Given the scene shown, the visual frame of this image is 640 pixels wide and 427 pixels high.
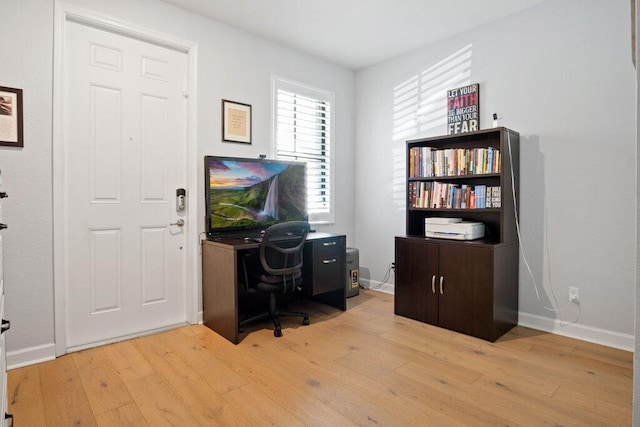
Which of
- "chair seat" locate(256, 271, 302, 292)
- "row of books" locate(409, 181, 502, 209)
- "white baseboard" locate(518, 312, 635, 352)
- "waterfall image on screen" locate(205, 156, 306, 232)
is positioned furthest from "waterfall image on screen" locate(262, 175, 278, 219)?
"white baseboard" locate(518, 312, 635, 352)

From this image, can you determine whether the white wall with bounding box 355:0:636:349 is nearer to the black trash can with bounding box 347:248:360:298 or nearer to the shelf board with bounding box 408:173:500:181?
the shelf board with bounding box 408:173:500:181

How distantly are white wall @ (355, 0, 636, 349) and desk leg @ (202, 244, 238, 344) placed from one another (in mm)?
2418

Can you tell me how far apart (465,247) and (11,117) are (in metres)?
3.29

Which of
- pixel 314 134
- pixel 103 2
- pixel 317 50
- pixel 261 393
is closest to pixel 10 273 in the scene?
pixel 261 393

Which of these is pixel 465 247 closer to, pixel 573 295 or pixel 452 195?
pixel 452 195

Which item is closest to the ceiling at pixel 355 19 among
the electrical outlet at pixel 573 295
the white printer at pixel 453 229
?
the white printer at pixel 453 229

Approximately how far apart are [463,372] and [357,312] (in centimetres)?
130

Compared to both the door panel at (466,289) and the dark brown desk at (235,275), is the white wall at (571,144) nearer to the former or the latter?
the door panel at (466,289)

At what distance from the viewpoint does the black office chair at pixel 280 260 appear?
2.67 m

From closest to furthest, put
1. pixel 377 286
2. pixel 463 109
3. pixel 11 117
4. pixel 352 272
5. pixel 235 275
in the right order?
1. pixel 11 117
2. pixel 235 275
3. pixel 463 109
4. pixel 352 272
5. pixel 377 286

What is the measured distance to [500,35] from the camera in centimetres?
311

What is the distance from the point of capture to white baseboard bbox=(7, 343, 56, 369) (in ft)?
7.27

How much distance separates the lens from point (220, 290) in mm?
2797

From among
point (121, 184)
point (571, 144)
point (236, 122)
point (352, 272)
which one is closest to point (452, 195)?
point (571, 144)
